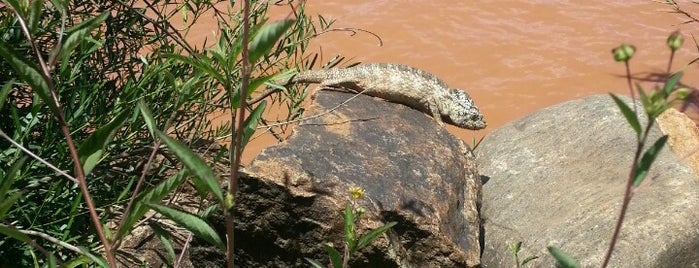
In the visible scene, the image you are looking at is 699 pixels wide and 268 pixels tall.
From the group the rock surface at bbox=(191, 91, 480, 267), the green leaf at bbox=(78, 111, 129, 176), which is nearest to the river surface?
the rock surface at bbox=(191, 91, 480, 267)

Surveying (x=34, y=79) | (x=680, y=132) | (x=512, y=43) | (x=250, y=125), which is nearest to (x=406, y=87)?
(x=680, y=132)

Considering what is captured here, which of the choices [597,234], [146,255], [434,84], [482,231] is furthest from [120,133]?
[434,84]

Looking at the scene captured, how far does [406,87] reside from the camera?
5375 mm

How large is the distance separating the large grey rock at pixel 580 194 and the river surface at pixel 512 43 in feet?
6.44

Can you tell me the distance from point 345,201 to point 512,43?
5.25 meters

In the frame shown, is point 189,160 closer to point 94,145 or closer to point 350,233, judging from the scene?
point 94,145

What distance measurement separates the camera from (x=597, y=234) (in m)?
4.05

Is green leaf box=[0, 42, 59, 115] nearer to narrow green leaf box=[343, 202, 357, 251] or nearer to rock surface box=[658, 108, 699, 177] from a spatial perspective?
narrow green leaf box=[343, 202, 357, 251]

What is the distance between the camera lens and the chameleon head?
5.79 meters

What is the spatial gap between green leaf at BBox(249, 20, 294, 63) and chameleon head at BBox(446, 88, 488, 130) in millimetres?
4573

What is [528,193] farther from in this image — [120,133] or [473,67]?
[473,67]

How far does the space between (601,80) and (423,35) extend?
6.03 ft

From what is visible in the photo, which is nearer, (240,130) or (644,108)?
(644,108)

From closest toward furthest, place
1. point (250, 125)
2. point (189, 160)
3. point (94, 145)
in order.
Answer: point (189, 160) < point (94, 145) < point (250, 125)
